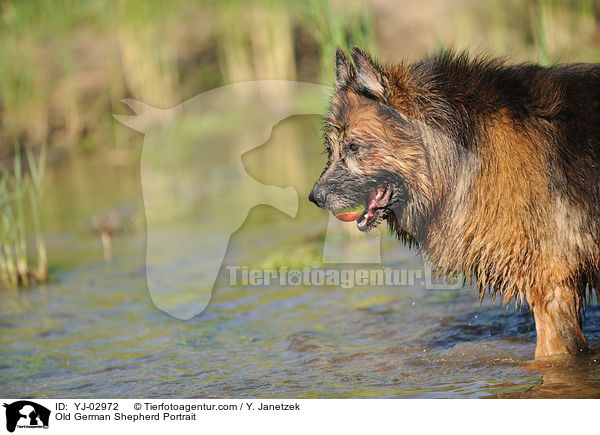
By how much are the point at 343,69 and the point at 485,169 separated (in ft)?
3.27

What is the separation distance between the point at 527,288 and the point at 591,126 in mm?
909

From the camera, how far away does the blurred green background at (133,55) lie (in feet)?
37.6

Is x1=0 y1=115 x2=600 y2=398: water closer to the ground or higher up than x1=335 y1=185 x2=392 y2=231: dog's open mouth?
closer to the ground

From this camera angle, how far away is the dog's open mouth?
4.64m

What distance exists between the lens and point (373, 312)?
5988 mm

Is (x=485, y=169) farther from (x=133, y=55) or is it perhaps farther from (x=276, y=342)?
(x=133, y=55)

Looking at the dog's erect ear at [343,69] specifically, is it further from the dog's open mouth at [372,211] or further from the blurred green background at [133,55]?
the blurred green background at [133,55]

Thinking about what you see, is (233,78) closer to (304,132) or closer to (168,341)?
(304,132)
